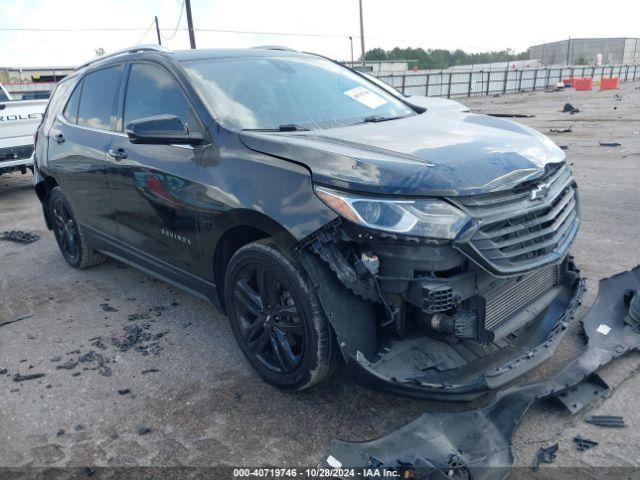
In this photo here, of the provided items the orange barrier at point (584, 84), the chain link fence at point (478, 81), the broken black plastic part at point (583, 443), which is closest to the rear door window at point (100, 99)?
the broken black plastic part at point (583, 443)

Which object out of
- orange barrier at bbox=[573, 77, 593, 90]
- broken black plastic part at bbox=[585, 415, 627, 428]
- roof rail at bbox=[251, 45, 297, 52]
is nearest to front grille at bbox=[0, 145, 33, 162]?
roof rail at bbox=[251, 45, 297, 52]

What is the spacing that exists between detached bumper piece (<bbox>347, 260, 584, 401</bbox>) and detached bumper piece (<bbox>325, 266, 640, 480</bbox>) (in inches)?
7.4

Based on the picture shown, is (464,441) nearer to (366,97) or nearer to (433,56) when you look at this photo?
(366,97)

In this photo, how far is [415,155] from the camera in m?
2.69

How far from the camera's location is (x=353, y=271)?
2523 mm

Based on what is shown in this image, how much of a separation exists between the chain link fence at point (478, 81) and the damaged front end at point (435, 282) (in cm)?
2771

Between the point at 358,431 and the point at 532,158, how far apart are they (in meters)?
1.69

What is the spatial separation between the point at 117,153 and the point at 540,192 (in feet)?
9.53

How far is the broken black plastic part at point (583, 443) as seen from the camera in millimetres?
2588

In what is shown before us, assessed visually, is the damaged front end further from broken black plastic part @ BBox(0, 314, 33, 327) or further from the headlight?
broken black plastic part @ BBox(0, 314, 33, 327)

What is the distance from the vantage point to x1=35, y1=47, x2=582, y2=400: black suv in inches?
97.6

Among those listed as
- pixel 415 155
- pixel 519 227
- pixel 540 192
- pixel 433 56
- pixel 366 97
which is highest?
pixel 366 97

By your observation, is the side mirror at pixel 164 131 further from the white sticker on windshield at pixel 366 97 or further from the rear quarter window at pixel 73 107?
the rear quarter window at pixel 73 107

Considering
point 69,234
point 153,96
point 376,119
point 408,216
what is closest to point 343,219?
point 408,216
